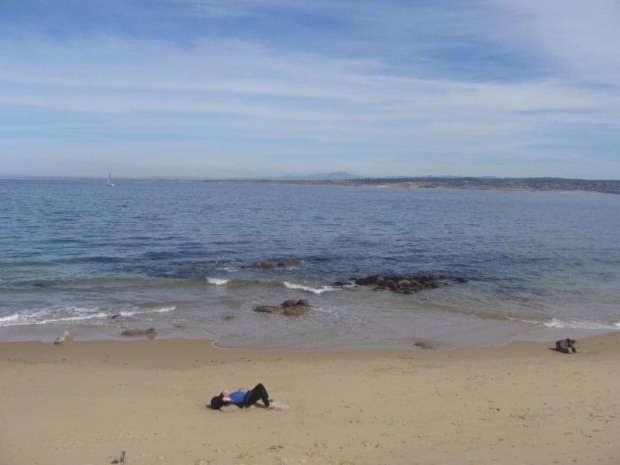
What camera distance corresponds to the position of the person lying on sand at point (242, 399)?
38.8 feet

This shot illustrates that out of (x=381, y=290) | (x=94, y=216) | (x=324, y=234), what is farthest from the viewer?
(x=94, y=216)

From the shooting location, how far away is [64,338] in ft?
57.8

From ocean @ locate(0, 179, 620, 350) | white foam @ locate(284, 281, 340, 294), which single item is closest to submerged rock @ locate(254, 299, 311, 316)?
ocean @ locate(0, 179, 620, 350)

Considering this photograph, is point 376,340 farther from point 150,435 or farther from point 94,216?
point 94,216

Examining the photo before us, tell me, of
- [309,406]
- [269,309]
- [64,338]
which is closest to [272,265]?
[269,309]

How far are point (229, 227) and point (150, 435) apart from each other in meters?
45.0

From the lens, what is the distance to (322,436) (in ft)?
33.8

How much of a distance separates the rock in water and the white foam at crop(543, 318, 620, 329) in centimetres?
1866

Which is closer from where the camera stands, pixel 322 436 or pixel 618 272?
pixel 322 436

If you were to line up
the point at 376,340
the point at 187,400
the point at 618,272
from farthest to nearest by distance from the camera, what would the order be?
the point at 618,272
the point at 376,340
the point at 187,400

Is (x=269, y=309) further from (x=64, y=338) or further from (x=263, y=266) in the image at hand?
(x=263, y=266)

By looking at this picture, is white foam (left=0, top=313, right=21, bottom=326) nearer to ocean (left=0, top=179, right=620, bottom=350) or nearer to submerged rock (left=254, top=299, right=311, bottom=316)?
ocean (left=0, top=179, right=620, bottom=350)

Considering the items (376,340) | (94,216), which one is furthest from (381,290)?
(94,216)

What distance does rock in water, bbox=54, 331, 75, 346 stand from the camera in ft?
57.4
